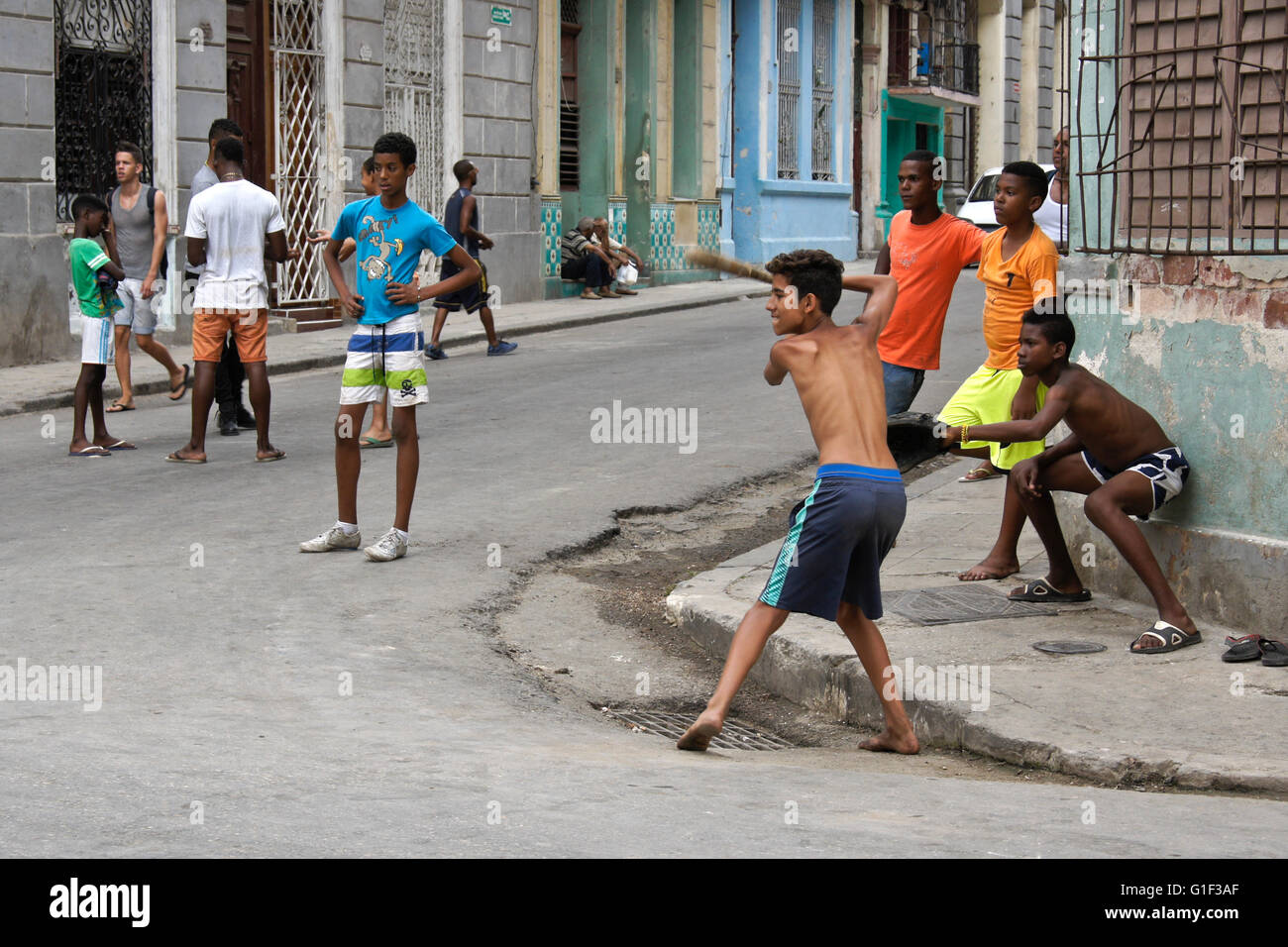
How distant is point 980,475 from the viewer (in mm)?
9781

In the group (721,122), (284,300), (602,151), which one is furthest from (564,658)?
(721,122)

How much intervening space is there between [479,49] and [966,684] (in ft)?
55.8

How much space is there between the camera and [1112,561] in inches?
266

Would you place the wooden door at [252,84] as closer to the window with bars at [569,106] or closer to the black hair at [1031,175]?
the window with bars at [569,106]

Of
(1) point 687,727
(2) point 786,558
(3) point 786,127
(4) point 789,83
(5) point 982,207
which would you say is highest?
(4) point 789,83

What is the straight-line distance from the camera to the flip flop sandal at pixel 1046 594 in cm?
669

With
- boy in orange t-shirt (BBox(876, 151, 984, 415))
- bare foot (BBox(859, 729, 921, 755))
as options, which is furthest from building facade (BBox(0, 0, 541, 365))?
bare foot (BBox(859, 729, 921, 755))

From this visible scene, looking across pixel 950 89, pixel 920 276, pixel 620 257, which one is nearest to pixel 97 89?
pixel 620 257

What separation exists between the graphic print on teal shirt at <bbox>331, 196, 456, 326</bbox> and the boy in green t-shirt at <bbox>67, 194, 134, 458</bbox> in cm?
310

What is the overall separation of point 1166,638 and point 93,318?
6974 millimetres

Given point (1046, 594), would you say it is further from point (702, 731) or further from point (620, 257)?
point (620, 257)

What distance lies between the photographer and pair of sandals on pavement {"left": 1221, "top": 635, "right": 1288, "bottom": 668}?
5.71 m
